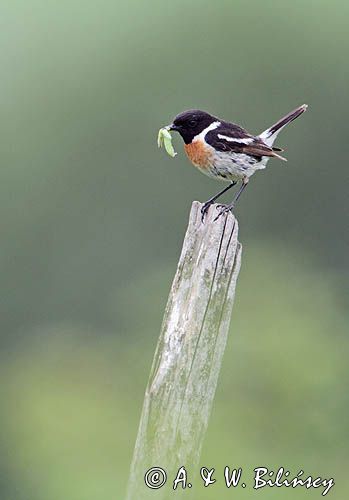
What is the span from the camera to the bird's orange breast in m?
6.92

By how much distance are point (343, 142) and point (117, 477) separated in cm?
845

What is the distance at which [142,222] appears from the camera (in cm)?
1435

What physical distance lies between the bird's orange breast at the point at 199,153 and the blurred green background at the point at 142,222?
5.56 feet

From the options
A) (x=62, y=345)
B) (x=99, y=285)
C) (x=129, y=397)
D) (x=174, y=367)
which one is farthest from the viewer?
(x=99, y=285)

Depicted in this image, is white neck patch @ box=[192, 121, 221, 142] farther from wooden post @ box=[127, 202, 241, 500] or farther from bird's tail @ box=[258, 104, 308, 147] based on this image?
wooden post @ box=[127, 202, 241, 500]

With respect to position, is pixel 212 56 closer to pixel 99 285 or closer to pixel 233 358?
pixel 99 285

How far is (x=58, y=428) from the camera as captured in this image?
9500 millimetres

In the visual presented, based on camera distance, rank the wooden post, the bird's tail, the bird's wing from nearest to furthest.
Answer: the wooden post < the bird's wing < the bird's tail

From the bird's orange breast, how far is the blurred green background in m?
1.70

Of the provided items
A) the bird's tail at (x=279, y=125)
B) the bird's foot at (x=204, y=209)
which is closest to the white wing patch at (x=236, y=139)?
the bird's tail at (x=279, y=125)

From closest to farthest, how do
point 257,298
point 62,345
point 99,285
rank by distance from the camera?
point 257,298, point 62,345, point 99,285

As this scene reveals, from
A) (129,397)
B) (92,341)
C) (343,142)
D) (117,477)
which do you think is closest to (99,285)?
(92,341)

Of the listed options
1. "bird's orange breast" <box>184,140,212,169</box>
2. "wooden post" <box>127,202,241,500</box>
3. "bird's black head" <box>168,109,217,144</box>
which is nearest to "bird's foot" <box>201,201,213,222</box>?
"wooden post" <box>127,202,241,500</box>

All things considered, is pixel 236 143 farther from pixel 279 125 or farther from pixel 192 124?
pixel 279 125
